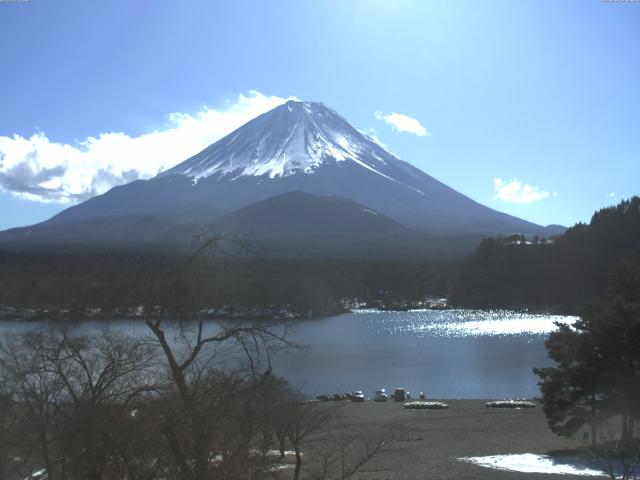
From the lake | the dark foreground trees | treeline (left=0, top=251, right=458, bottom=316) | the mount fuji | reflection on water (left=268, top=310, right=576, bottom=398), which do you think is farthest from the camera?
the mount fuji

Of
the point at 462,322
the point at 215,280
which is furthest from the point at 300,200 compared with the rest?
the point at 215,280

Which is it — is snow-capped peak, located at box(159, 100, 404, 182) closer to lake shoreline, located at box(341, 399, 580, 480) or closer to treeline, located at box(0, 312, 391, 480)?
lake shoreline, located at box(341, 399, 580, 480)

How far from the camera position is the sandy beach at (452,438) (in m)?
10.5

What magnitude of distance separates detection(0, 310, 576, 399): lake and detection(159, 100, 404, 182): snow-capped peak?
83265mm

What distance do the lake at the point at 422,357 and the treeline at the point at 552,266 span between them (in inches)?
366

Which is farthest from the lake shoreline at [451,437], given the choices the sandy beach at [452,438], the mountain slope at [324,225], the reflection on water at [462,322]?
the mountain slope at [324,225]

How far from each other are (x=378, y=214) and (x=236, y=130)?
45503mm

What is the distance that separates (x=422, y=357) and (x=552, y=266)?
3219 cm

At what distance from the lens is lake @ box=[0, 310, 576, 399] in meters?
23.7

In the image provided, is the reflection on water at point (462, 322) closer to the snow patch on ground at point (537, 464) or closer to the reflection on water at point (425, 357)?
the reflection on water at point (425, 357)

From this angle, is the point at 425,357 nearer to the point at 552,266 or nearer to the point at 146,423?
the point at 146,423

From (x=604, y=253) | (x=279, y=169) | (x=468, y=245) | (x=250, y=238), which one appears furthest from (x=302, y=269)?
(x=279, y=169)

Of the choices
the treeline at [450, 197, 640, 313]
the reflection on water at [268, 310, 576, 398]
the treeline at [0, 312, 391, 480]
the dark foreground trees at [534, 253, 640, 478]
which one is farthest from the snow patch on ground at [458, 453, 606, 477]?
the treeline at [450, 197, 640, 313]

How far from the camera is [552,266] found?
59.7m
